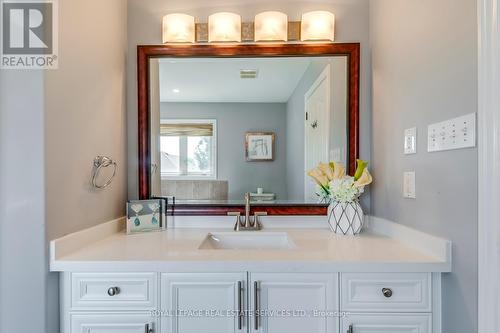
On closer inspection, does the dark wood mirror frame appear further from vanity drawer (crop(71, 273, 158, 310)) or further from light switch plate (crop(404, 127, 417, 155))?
vanity drawer (crop(71, 273, 158, 310))

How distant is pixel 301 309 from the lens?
1218 millimetres

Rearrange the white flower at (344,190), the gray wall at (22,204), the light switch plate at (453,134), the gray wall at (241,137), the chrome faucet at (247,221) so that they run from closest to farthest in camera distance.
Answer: the light switch plate at (453,134) → the gray wall at (22,204) → the white flower at (344,190) → the chrome faucet at (247,221) → the gray wall at (241,137)

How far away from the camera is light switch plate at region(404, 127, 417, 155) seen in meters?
1.36

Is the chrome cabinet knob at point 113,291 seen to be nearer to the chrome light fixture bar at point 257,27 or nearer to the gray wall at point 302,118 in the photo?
the gray wall at point 302,118

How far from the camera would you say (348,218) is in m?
1.68

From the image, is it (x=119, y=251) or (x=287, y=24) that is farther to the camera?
(x=287, y=24)

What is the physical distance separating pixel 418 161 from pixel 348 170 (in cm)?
54

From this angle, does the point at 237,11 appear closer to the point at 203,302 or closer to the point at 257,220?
the point at 257,220

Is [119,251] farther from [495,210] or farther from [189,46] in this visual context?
[495,210]

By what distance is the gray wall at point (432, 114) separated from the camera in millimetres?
1027

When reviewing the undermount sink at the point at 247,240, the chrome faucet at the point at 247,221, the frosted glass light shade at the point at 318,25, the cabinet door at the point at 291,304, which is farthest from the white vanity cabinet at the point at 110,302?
the frosted glass light shade at the point at 318,25

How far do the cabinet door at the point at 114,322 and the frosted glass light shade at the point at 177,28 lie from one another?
143cm

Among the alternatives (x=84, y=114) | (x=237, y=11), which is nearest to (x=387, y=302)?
(x=84, y=114)

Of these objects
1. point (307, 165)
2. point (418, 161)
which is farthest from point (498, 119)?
point (307, 165)
